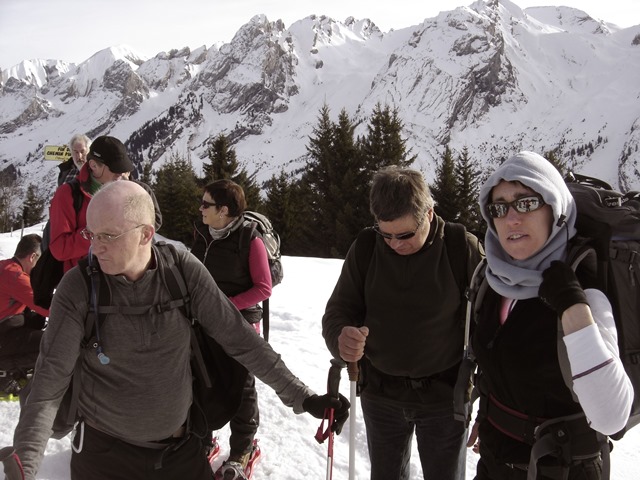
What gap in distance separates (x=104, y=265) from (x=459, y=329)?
1.89m

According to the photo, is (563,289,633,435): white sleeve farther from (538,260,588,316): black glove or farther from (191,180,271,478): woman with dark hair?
(191,180,271,478): woman with dark hair

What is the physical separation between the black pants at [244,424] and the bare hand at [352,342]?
1.41 m

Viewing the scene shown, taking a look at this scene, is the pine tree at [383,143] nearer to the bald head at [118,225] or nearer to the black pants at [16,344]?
the black pants at [16,344]

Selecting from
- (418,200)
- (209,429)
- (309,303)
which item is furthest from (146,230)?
(309,303)

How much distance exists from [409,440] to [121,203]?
2128 millimetres

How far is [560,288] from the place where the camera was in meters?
1.95

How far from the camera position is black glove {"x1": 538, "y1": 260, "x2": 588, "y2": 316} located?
1.92 meters

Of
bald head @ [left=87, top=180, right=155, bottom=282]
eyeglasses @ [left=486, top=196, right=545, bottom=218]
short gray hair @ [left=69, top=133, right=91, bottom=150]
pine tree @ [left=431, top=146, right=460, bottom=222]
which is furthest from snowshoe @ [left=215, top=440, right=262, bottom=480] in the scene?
pine tree @ [left=431, top=146, right=460, bottom=222]

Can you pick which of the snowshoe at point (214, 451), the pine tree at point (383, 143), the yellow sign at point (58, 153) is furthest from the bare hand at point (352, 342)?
the pine tree at point (383, 143)

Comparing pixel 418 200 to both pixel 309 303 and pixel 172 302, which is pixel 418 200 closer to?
pixel 172 302

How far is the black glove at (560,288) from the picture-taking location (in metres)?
1.92

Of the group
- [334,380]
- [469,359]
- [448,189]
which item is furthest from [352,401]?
[448,189]

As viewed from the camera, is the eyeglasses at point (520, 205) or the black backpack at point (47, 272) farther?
the black backpack at point (47, 272)

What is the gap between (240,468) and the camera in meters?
3.92
